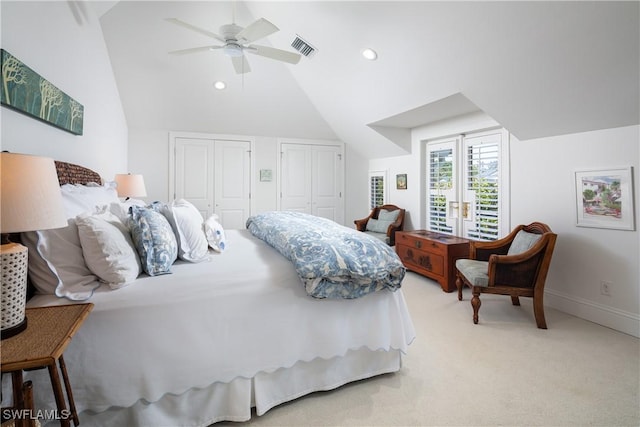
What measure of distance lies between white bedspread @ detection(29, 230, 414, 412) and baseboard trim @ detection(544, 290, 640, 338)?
2051 millimetres

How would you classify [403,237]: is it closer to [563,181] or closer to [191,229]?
[563,181]

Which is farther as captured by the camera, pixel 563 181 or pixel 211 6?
pixel 211 6

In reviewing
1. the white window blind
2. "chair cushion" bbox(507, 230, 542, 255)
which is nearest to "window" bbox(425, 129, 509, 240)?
the white window blind

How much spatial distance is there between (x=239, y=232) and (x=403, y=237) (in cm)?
230

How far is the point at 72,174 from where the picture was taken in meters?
2.44

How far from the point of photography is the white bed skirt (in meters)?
1.42

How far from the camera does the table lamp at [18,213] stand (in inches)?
40.6

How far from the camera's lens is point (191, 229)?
1982 mm

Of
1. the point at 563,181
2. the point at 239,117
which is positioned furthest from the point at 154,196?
the point at 563,181

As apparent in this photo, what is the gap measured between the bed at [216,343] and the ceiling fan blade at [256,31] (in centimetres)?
190

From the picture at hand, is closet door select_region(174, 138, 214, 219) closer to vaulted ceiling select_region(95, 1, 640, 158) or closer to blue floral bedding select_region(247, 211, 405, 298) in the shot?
vaulted ceiling select_region(95, 1, 640, 158)

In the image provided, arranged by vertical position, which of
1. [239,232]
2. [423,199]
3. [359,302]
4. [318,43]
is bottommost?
[359,302]

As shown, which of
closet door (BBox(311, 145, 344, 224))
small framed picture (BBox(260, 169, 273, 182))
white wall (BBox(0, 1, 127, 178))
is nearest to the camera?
white wall (BBox(0, 1, 127, 178))

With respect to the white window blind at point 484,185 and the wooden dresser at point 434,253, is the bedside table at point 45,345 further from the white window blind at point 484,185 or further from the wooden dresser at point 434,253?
the white window blind at point 484,185
